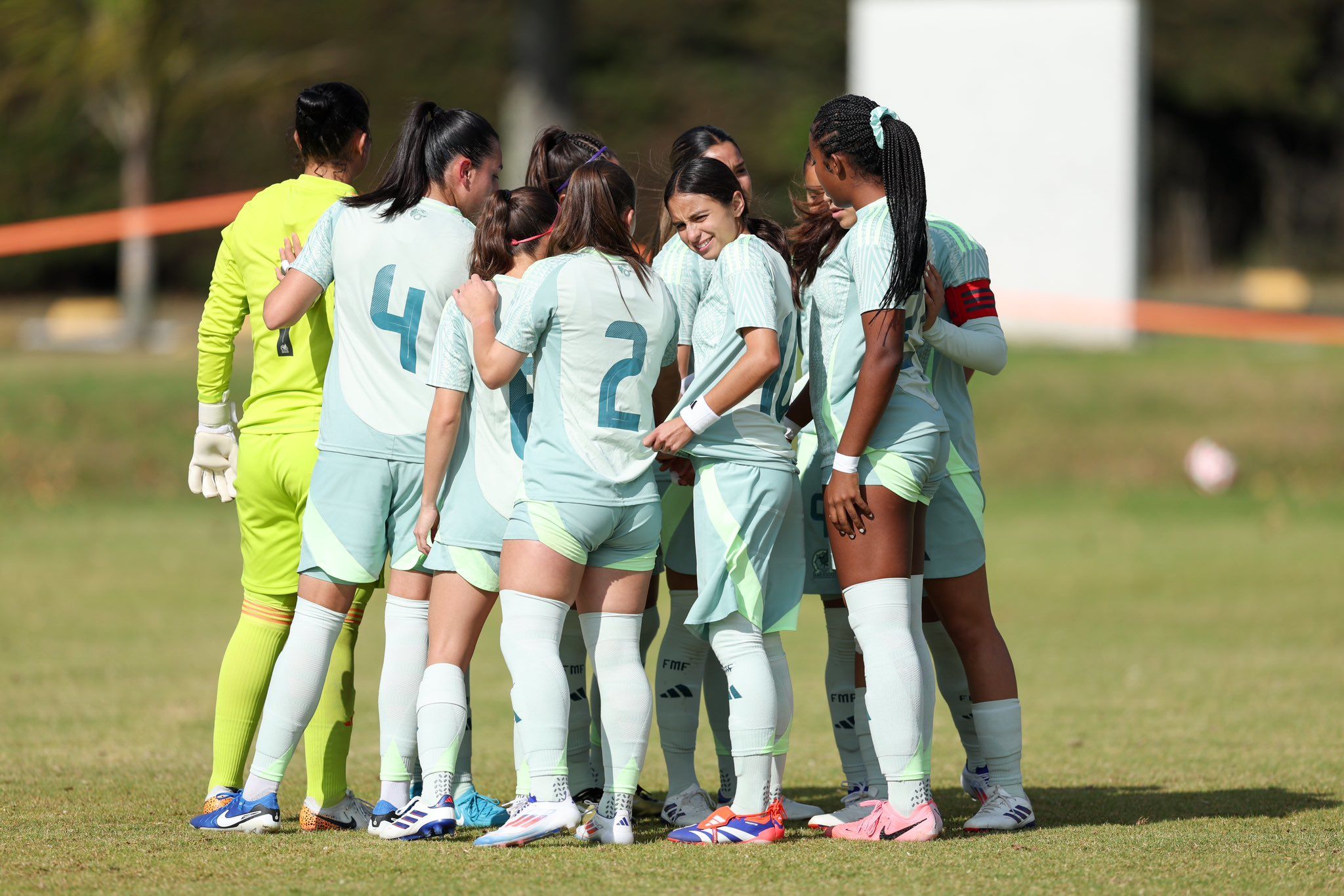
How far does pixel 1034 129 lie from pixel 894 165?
16838 millimetres

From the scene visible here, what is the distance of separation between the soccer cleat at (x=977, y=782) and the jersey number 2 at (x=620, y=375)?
1598 millimetres

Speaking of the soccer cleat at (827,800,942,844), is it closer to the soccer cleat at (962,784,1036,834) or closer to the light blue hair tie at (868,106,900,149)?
the soccer cleat at (962,784,1036,834)

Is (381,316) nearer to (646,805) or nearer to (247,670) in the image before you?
(247,670)

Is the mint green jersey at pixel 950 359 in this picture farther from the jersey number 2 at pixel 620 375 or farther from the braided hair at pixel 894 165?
the jersey number 2 at pixel 620 375

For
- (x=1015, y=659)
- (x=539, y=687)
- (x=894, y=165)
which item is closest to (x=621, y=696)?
Result: (x=539, y=687)

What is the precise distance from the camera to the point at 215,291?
4887 mm

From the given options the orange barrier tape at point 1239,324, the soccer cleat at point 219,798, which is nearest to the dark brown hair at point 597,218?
the soccer cleat at point 219,798

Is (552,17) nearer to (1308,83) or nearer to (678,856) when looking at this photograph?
(678,856)

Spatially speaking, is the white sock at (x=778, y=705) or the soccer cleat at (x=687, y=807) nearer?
the white sock at (x=778, y=705)

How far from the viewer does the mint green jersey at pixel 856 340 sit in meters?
4.39

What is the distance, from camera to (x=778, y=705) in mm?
4484

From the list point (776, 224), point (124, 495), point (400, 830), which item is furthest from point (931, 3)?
point (400, 830)

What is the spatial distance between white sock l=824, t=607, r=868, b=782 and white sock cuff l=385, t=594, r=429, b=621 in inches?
50.1

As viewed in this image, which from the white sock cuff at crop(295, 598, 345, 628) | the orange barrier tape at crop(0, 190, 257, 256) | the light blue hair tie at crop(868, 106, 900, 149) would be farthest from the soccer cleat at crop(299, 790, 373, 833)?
the orange barrier tape at crop(0, 190, 257, 256)
